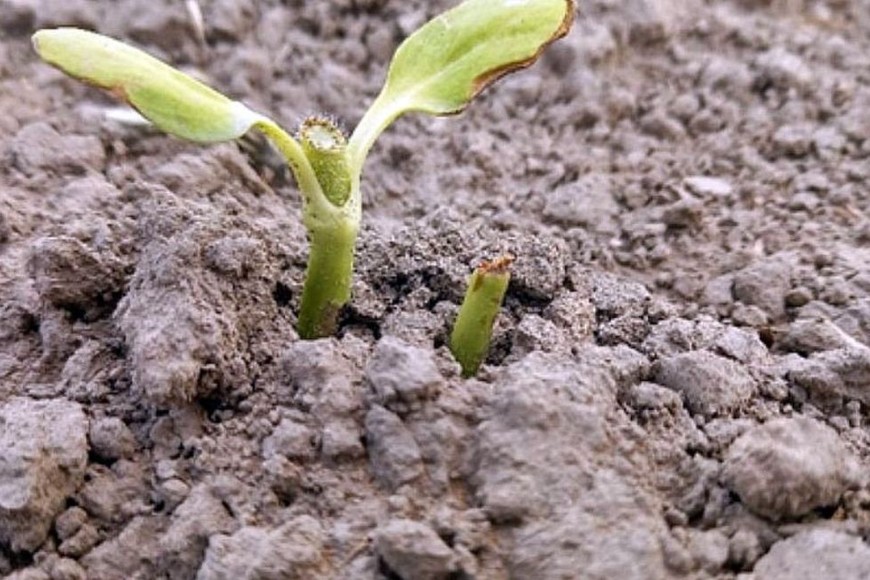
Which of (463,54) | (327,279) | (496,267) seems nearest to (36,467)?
(327,279)

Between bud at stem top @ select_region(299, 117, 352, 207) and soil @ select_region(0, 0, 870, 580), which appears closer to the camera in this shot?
soil @ select_region(0, 0, 870, 580)

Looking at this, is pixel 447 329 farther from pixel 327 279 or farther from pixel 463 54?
pixel 463 54

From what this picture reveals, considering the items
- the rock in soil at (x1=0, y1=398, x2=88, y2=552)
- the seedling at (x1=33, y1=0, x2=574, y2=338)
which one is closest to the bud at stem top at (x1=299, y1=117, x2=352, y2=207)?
the seedling at (x1=33, y1=0, x2=574, y2=338)

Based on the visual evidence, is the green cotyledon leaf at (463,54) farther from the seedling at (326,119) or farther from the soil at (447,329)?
the soil at (447,329)

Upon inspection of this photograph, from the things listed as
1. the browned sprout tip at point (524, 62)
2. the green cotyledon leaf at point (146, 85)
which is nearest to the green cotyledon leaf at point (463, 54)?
the browned sprout tip at point (524, 62)

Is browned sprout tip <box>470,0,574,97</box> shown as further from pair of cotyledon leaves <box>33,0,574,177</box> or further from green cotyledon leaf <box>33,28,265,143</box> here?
green cotyledon leaf <box>33,28,265,143</box>

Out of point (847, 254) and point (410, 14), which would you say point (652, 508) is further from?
point (410, 14)

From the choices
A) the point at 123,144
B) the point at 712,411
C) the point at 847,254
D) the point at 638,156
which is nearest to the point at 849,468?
the point at 712,411
